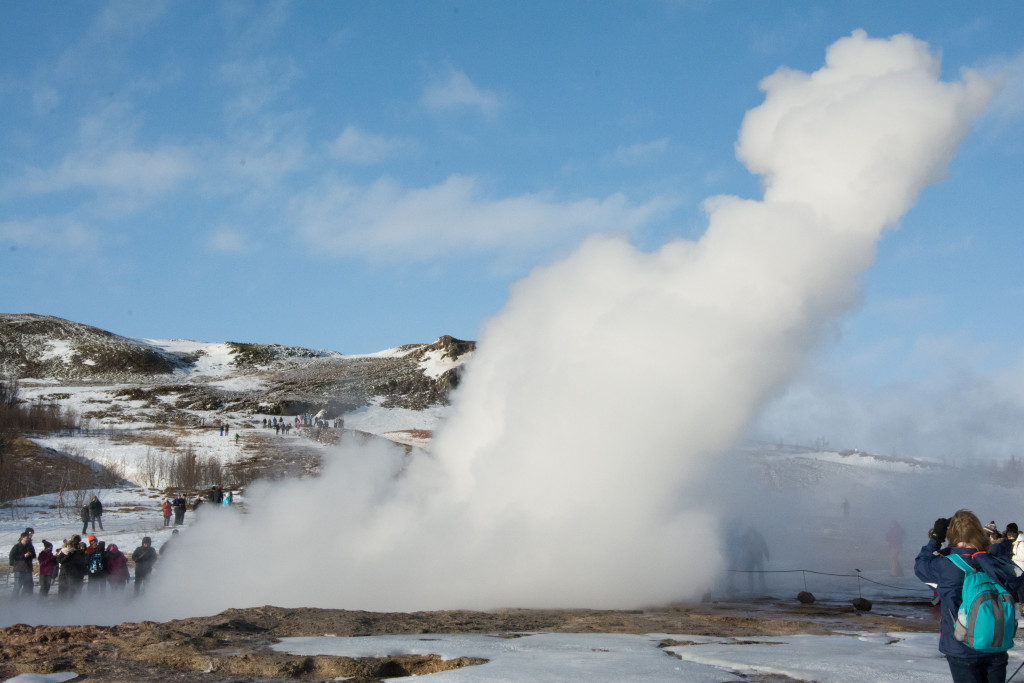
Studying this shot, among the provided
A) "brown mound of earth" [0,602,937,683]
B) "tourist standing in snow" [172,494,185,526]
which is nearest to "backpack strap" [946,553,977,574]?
"brown mound of earth" [0,602,937,683]

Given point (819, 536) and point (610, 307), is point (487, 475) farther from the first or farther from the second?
point (819, 536)

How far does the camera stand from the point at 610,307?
18.8 m

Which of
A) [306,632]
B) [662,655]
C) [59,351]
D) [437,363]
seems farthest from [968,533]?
[59,351]

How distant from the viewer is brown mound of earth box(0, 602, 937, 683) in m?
8.30

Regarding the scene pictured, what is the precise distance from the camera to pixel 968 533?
17.7 ft

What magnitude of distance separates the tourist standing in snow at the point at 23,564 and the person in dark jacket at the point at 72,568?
603mm

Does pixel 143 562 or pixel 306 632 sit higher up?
pixel 143 562

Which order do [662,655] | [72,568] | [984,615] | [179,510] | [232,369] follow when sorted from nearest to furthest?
[984,615], [662,655], [72,568], [179,510], [232,369]

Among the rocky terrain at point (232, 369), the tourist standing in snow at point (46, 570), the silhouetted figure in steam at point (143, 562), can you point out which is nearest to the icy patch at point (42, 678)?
the silhouetted figure in steam at point (143, 562)

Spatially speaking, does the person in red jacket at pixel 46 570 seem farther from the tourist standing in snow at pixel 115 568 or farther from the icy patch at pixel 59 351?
the icy patch at pixel 59 351

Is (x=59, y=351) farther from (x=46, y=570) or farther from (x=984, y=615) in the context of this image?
(x=984, y=615)

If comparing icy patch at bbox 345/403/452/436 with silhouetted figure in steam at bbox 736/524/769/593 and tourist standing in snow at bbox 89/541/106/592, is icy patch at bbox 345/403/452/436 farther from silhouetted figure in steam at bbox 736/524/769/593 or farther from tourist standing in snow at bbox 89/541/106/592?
tourist standing in snow at bbox 89/541/106/592

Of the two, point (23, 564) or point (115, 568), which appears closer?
point (23, 564)

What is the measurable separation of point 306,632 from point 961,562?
864cm
